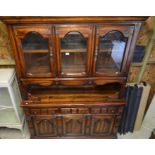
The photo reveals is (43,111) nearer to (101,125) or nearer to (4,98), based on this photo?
(4,98)

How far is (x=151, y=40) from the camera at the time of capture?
194cm

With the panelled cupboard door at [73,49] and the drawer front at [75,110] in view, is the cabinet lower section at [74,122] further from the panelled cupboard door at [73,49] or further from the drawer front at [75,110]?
the panelled cupboard door at [73,49]

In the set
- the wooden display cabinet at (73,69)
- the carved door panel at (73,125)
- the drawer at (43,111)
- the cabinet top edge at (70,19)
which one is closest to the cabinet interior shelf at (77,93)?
the wooden display cabinet at (73,69)

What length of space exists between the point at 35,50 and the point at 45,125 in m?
1.00

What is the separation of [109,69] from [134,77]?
0.69 metres

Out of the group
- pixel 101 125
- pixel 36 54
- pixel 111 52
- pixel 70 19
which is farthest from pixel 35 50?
pixel 101 125

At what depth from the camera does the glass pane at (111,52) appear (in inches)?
61.7

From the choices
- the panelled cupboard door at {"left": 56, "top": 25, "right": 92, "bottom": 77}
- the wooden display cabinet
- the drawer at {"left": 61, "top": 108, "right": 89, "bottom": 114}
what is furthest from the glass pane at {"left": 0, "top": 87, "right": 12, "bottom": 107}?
the panelled cupboard door at {"left": 56, "top": 25, "right": 92, "bottom": 77}

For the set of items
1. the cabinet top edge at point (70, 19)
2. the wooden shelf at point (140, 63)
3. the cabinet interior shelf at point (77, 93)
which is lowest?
the cabinet interior shelf at point (77, 93)

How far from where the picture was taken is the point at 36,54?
165cm

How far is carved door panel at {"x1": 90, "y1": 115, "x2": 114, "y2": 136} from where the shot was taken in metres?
2.04

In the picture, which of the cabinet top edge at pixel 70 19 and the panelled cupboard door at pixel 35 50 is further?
the panelled cupboard door at pixel 35 50
